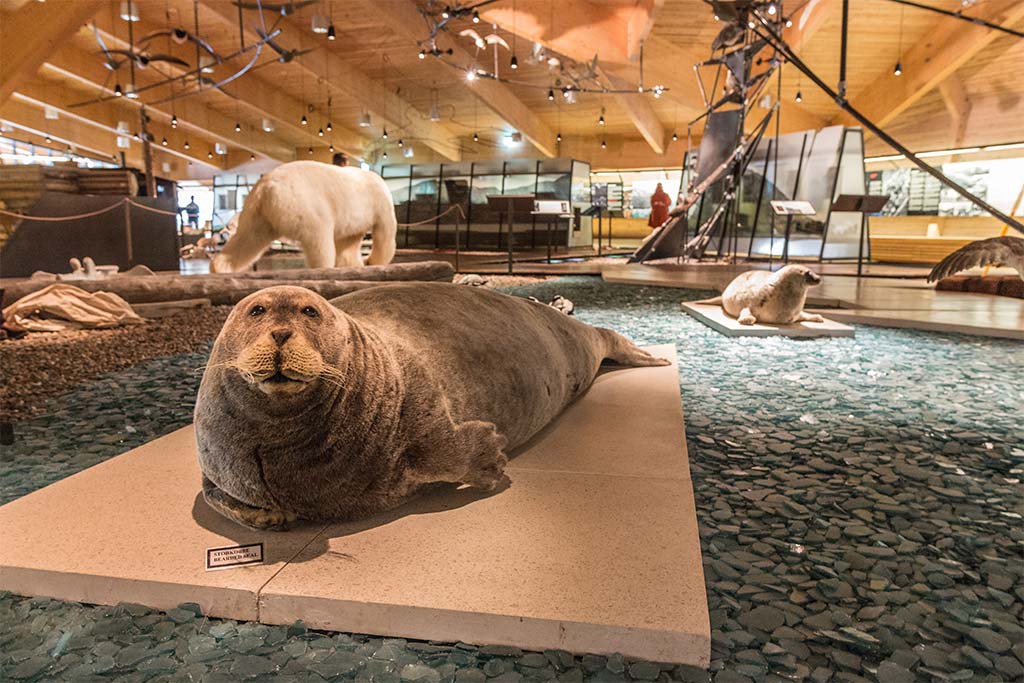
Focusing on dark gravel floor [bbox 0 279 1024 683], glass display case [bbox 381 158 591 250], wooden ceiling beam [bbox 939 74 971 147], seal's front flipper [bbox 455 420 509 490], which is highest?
wooden ceiling beam [bbox 939 74 971 147]

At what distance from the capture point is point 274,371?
1621mm

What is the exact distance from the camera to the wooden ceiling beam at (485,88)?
44.9 ft

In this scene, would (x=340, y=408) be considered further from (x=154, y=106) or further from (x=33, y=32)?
(x=154, y=106)

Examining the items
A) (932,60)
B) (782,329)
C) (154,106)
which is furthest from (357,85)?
(782,329)

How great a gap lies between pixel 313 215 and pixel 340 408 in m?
5.72

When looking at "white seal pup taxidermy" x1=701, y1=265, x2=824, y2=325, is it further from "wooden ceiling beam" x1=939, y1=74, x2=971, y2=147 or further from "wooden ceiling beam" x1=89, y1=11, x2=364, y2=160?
"wooden ceiling beam" x1=939, y1=74, x2=971, y2=147

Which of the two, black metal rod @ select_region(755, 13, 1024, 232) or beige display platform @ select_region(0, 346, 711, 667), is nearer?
beige display platform @ select_region(0, 346, 711, 667)

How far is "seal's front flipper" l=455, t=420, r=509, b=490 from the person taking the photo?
6.84 feet

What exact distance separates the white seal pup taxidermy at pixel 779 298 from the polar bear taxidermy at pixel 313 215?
428 centimetres

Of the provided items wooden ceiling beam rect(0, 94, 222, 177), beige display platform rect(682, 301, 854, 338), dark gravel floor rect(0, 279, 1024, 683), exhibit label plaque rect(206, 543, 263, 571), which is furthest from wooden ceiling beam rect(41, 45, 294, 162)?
exhibit label plaque rect(206, 543, 263, 571)

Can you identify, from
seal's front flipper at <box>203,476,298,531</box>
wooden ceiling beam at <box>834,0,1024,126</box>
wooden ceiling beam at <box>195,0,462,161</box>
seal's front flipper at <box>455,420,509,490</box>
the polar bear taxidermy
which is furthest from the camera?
wooden ceiling beam at <box>195,0,462,161</box>

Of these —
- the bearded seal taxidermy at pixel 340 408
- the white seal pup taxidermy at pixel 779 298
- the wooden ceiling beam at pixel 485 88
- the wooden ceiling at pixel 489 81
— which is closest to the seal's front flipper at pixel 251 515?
the bearded seal taxidermy at pixel 340 408

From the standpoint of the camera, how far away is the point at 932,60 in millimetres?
15875

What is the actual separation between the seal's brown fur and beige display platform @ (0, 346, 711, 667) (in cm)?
385
